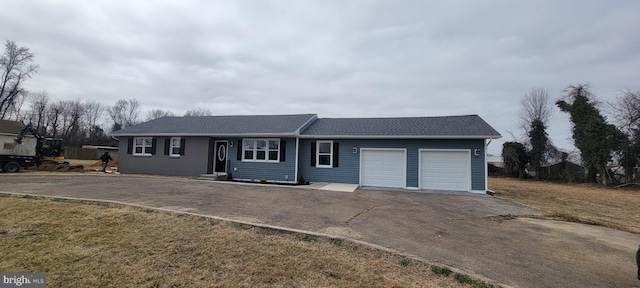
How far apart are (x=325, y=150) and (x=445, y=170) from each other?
231 inches

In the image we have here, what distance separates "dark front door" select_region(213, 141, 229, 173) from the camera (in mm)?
16172

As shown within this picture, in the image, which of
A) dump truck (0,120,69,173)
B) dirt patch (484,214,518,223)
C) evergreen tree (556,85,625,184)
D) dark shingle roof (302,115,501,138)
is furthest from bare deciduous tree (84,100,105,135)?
evergreen tree (556,85,625,184)

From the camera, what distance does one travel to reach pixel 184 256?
3.88 metres

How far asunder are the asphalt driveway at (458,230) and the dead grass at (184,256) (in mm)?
859

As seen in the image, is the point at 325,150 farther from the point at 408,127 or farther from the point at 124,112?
the point at 124,112

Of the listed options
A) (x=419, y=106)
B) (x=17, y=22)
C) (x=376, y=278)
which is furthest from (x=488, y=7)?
(x=17, y=22)

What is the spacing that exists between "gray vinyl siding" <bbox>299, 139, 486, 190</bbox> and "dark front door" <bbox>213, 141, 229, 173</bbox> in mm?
4466

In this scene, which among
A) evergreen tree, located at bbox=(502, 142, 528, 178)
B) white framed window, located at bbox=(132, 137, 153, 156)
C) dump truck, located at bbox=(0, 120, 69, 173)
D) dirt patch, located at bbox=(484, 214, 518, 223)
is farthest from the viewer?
evergreen tree, located at bbox=(502, 142, 528, 178)

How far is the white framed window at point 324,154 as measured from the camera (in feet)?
48.7

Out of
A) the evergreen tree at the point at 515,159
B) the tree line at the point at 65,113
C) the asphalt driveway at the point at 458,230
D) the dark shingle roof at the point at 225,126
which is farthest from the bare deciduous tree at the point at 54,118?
the evergreen tree at the point at 515,159

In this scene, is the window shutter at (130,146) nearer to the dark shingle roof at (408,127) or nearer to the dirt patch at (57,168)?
the dirt patch at (57,168)

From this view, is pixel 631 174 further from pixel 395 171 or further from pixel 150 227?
pixel 150 227

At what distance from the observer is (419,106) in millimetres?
26953

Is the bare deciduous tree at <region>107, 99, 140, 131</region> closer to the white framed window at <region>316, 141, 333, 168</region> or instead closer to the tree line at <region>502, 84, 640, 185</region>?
the white framed window at <region>316, 141, 333, 168</region>
